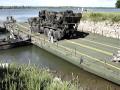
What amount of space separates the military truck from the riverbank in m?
1.55

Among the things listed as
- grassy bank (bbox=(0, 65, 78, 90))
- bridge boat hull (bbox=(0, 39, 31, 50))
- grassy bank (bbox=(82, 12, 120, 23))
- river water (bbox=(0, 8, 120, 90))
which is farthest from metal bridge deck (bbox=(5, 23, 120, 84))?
grassy bank (bbox=(0, 65, 78, 90))

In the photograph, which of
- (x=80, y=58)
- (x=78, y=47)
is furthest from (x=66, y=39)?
(x=80, y=58)

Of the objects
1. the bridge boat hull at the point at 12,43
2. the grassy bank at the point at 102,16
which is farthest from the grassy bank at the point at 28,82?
the grassy bank at the point at 102,16

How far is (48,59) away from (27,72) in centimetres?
1851

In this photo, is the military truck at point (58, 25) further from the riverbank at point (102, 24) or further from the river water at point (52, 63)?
the river water at point (52, 63)

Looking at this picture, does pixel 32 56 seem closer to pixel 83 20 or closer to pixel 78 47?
pixel 78 47

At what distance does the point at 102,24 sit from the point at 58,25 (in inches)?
272

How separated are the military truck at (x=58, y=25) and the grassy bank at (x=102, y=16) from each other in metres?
1.80

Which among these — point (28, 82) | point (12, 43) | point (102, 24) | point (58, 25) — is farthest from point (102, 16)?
point (28, 82)

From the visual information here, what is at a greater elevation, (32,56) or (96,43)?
(96,43)

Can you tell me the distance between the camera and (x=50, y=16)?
45.4 meters

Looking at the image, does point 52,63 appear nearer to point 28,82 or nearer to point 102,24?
point 102,24

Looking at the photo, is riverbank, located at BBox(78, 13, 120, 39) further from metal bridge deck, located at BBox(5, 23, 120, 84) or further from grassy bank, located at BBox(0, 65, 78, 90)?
grassy bank, located at BBox(0, 65, 78, 90)

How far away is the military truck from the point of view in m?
39.1
